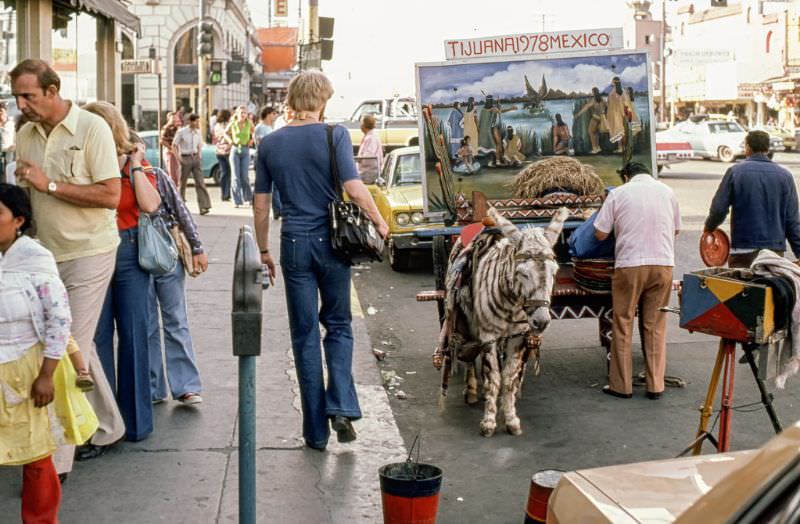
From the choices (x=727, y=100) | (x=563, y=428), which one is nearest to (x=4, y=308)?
(x=563, y=428)

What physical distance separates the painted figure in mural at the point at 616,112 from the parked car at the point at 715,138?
31.1 metres

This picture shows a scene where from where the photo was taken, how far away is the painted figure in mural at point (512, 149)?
1065cm

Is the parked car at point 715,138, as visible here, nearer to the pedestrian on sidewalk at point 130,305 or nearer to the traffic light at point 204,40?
the traffic light at point 204,40

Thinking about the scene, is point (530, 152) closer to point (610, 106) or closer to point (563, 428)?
point (610, 106)

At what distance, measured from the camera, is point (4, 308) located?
464 centimetres

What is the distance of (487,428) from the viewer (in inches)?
282

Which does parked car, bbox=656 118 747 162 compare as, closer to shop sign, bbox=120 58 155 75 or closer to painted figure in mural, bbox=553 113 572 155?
shop sign, bbox=120 58 155 75

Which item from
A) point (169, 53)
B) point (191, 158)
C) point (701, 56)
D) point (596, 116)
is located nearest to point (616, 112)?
point (596, 116)

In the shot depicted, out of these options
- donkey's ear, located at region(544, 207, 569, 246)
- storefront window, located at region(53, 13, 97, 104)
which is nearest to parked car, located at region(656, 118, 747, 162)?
storefront window, located at region(53, 13, 97, 104)

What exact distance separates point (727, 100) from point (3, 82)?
66176 millimetres

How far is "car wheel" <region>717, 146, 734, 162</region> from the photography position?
136 ft

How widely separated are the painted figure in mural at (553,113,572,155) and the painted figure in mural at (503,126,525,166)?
364mm

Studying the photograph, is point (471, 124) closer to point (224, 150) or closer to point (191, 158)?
point (191, 158)

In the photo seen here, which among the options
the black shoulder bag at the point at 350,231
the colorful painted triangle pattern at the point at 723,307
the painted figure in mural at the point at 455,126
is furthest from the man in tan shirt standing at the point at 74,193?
the painted figure in mural at the point at 455,126
